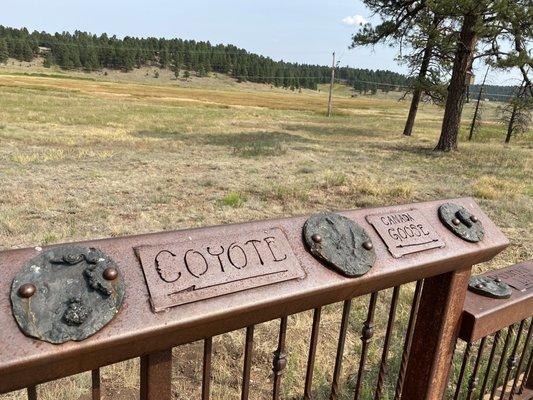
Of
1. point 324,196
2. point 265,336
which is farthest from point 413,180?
point 265,336

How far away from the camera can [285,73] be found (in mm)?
121125

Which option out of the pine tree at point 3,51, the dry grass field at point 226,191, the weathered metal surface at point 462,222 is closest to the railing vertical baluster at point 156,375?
the weathered metal surface at point 462,222

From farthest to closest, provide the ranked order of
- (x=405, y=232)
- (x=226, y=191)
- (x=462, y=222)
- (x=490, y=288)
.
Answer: (x=226, y=191) < (x=490, y=288) < (x=462, y=222) < (x=405, y=232)

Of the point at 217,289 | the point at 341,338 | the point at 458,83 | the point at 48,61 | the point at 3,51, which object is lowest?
the point at 48,61

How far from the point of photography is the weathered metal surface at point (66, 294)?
0.84 meters

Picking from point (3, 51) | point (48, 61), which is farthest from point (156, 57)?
point (3, 51)

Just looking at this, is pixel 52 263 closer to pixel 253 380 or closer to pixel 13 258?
pixel 13 258

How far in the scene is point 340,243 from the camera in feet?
4.36

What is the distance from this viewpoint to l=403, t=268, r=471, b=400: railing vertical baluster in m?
1.72

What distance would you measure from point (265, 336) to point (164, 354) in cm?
276

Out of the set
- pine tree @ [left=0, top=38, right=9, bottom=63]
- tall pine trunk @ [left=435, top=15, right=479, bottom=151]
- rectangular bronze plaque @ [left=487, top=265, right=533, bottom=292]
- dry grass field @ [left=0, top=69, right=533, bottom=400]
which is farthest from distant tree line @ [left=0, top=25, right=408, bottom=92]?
rectangular bronze plaque @ [left=487, top=265, right=533, bottom=292]

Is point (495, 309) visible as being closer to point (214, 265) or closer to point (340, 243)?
point (340, 243)

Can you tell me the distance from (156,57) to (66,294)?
127 metres

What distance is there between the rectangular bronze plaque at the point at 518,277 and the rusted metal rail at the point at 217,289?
52 cm
